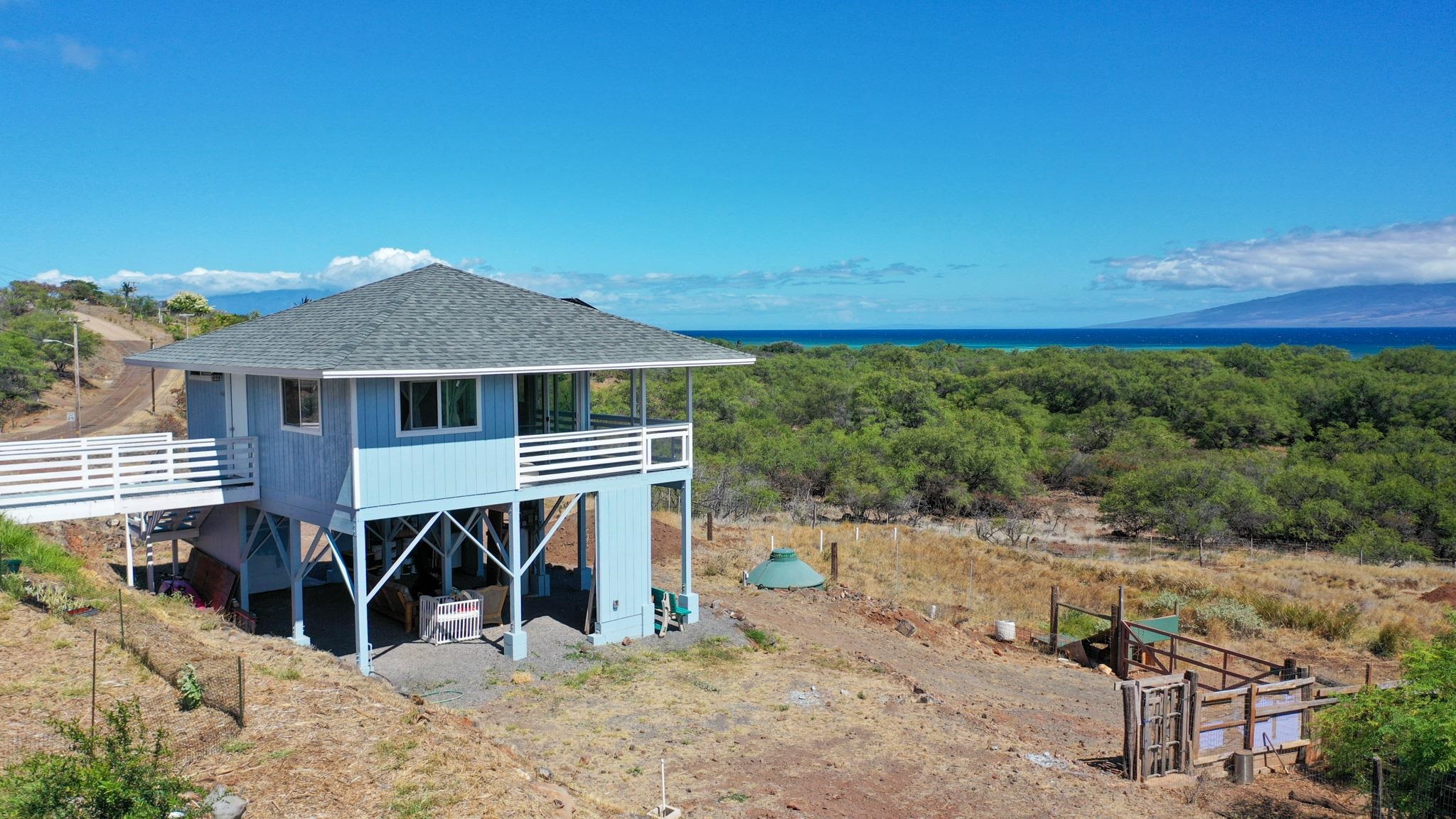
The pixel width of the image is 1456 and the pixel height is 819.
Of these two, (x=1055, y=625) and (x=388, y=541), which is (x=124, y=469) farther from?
(x=1055, y=625)

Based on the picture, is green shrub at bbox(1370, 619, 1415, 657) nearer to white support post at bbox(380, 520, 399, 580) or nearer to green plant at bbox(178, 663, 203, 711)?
white support post at bbox(380, 520, 399, 580)

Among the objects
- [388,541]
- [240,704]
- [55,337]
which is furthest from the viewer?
[55,337]

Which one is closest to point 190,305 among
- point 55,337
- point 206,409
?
point 55,337

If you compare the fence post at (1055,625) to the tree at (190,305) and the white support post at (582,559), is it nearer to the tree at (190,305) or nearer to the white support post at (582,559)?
the white support post at (582,559)

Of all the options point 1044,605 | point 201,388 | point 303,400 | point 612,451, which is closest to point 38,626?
point 303,400

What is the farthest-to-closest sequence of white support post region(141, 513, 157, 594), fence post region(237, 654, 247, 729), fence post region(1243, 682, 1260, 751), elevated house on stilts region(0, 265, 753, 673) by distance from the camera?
white support post region(141, 513, 157, 594)
elevated house on stilts region(0, 265, 753, 673)
fence post region(1243, 682, 1260, 751)
fence post region(237, 654, 247, 729)

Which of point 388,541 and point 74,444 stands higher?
point 74,444

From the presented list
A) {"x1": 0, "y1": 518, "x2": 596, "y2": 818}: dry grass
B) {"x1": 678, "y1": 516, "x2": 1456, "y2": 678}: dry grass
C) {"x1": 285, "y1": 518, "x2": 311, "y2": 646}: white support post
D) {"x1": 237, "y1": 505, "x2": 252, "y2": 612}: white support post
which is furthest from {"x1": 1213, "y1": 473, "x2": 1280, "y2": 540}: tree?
{"x1": 237, "y1": 505, "x2": 252, "y2": 612}: white support post
